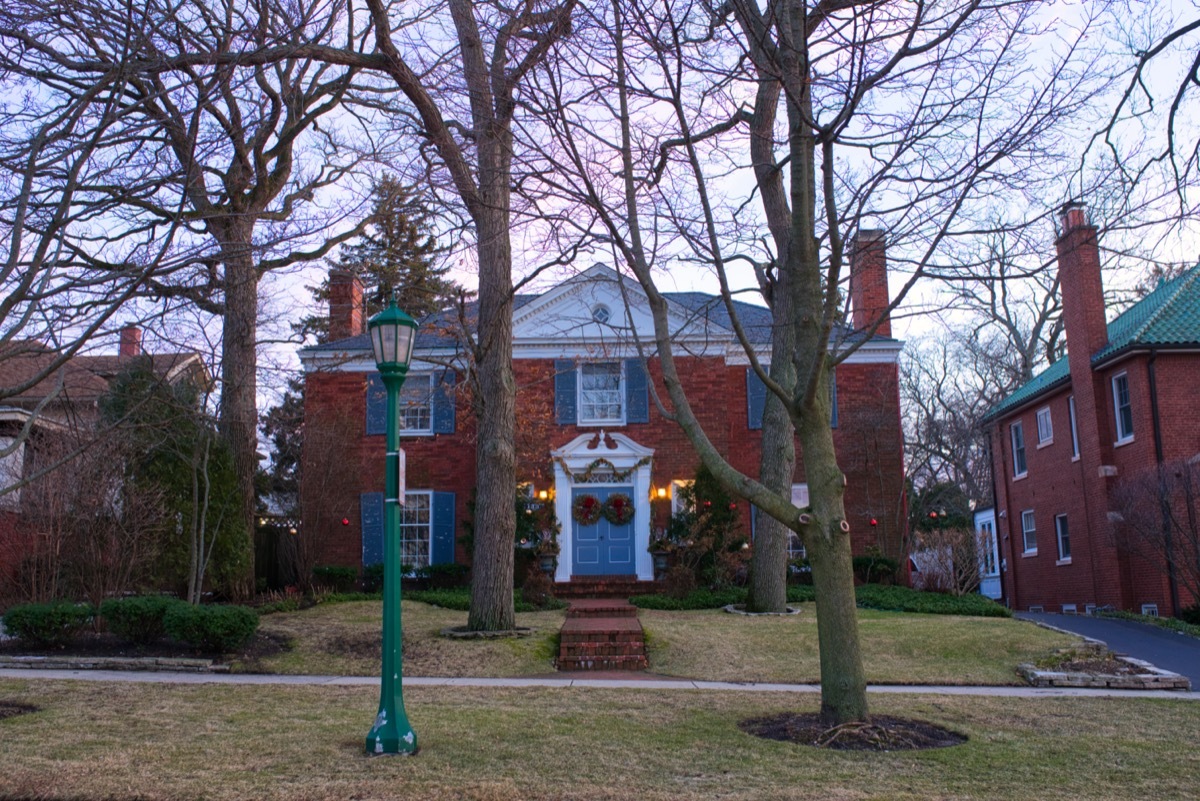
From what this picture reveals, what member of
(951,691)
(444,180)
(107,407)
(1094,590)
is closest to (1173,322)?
(1094,590)

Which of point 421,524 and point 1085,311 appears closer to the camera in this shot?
point 1085,311

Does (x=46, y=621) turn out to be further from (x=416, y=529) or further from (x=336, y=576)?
(x=416, y=529)

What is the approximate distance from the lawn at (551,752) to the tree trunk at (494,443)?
411 cm

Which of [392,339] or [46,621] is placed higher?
[392,339]

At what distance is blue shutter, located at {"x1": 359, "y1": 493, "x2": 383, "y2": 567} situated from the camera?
22.1 m

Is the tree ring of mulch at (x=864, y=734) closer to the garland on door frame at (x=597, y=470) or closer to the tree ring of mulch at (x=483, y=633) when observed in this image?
the tree ring of mulch at (x=483, y=633)

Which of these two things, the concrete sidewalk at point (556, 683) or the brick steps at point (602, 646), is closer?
the concrete sidewalk at point (556, 683)

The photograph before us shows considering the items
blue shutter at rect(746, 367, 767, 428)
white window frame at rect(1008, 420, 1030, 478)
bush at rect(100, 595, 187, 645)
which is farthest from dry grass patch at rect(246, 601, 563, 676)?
white window frame at rect(1008, 420, 1030, 478)

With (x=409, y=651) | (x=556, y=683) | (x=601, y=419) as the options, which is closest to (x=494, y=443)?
(x=409, y=651)

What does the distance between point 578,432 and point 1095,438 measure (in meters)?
10.7

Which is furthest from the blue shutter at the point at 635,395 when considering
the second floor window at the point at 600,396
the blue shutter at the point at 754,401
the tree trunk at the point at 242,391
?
the tree trunk at the point at 242,391

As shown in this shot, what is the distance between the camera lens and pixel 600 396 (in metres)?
22.1

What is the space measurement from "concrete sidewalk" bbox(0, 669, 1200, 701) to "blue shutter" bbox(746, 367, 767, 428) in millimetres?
11332

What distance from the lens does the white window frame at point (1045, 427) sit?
75.7 feet
